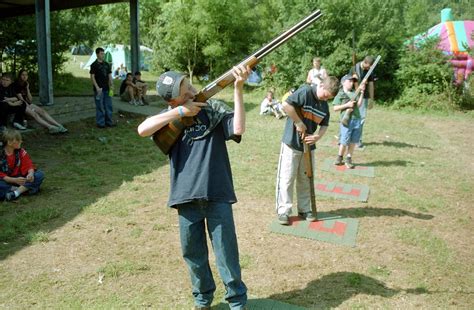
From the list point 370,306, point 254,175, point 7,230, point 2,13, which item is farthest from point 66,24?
point 370,306

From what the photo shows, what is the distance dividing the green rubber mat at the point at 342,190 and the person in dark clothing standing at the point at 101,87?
6.60 m

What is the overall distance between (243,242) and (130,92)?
1145 centimetres

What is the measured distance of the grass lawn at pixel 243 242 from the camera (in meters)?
3.92

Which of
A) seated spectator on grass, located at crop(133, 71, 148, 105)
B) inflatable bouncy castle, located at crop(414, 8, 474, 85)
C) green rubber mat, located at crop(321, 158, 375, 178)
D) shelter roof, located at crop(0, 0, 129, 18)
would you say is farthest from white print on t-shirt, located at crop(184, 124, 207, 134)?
inflatable bouncy castle, located at crop(414, 8, 474, 85)

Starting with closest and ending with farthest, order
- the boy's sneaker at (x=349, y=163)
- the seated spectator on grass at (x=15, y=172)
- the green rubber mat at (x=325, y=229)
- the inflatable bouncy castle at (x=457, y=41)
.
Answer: the green rubber mat at (x=325, y=229) < the seated spectator on grass at (x=15, y=172) < the boy's sneaker at (x=349, y=163) < the inflatable bouncy castle at (x=457, y=41)

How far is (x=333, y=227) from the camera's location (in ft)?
17.9

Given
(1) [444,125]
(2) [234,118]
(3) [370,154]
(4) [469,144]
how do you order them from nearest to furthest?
1. (2) [234,118]
2. (3) [370,154]
3. (4) [469,144]
4. (1) [444,125]

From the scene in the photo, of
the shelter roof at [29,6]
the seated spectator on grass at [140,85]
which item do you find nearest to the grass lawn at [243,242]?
the seated spectator on grass at [140,85]

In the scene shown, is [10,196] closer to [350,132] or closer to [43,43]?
[350,132]

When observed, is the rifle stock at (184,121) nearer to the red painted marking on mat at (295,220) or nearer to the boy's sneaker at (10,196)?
the red painted marking on mat at (295,220)

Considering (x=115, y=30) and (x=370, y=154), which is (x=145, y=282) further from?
(x=115, y=30)

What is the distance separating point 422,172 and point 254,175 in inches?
132

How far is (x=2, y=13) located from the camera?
52.1 ft

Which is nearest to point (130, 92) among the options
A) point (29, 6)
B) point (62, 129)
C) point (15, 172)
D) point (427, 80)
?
point (29, 6)
